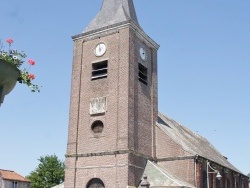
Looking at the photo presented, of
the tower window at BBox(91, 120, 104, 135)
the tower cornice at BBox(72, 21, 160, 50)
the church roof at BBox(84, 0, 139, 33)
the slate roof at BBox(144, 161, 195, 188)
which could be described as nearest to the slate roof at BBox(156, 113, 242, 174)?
the slate roof at BBox(144, 161, 195, 188)

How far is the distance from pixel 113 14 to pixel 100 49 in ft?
10.0

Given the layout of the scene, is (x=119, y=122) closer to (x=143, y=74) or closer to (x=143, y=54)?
(x=143, y=74)

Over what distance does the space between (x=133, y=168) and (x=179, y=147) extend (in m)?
3.61

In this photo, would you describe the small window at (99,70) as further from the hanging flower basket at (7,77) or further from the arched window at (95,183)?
the hanging flower basket at (7,77)

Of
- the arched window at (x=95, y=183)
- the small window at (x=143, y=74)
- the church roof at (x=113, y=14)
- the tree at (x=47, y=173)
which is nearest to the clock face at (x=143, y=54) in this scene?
the small window at (x=143, y=74)

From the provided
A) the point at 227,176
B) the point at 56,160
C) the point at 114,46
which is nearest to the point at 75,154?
the point at 114,46

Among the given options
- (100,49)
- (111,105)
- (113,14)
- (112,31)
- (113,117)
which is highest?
(113,14)

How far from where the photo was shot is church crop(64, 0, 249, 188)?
67.1ft

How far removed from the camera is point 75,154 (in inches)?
854

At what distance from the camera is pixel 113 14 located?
2452 cm

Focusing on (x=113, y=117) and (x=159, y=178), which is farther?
(x=113, y=117)

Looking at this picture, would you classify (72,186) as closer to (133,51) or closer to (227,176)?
(133,51)

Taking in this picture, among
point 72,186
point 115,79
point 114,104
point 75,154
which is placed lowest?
point 72,186

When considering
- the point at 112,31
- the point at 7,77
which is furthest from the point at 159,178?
the point at 7,77
